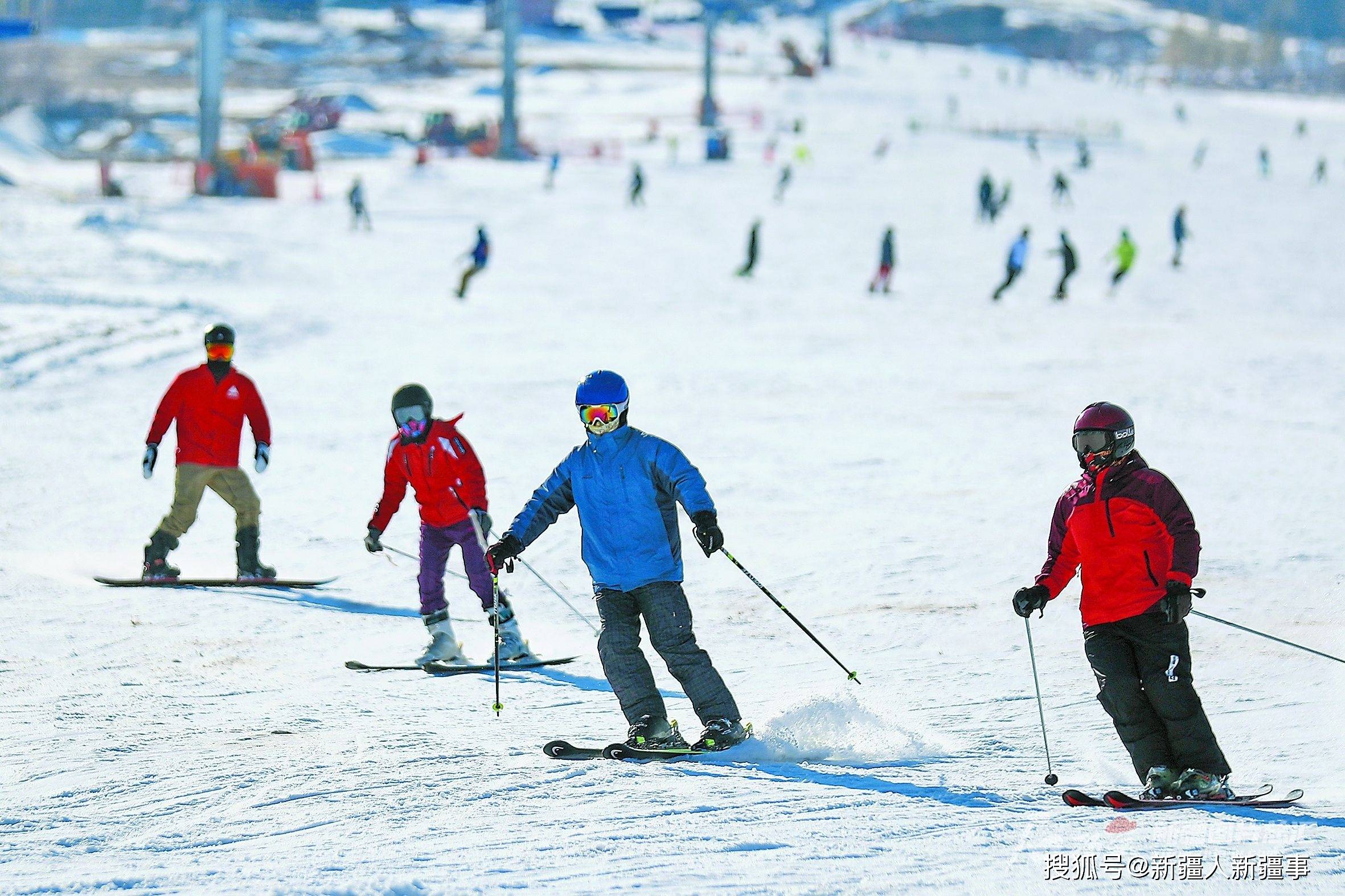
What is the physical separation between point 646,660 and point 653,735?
246 mm

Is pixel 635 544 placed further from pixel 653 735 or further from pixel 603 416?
pixel 653 735

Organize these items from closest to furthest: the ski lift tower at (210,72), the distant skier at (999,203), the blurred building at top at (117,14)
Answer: the distant skier at (999,203) < the ski lift tower at (210,72) < the blurred building at top at (117,14)

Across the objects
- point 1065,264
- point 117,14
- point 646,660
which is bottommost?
point 646,660

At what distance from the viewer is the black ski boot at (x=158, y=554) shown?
7734 mm

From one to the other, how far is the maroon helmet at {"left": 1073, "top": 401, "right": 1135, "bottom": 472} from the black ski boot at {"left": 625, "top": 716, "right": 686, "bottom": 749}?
1.62 metres

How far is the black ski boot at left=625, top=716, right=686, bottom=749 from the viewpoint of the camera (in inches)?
196

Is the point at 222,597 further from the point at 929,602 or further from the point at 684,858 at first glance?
the point at 684,858

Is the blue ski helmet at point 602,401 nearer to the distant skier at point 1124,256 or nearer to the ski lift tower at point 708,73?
the distant skier at point 1124,256

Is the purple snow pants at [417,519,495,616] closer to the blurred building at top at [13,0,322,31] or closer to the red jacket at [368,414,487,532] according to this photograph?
the red jacket at [368,414,487,532]

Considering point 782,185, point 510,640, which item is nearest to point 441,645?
point 510,640

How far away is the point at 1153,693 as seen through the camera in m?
4.43

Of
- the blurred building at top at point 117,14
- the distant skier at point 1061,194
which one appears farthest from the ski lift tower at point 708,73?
the blurred building at top at point 117,14

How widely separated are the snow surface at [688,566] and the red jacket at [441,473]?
73 centimetres

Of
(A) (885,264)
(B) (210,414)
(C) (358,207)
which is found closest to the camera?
(B) (210,414)
